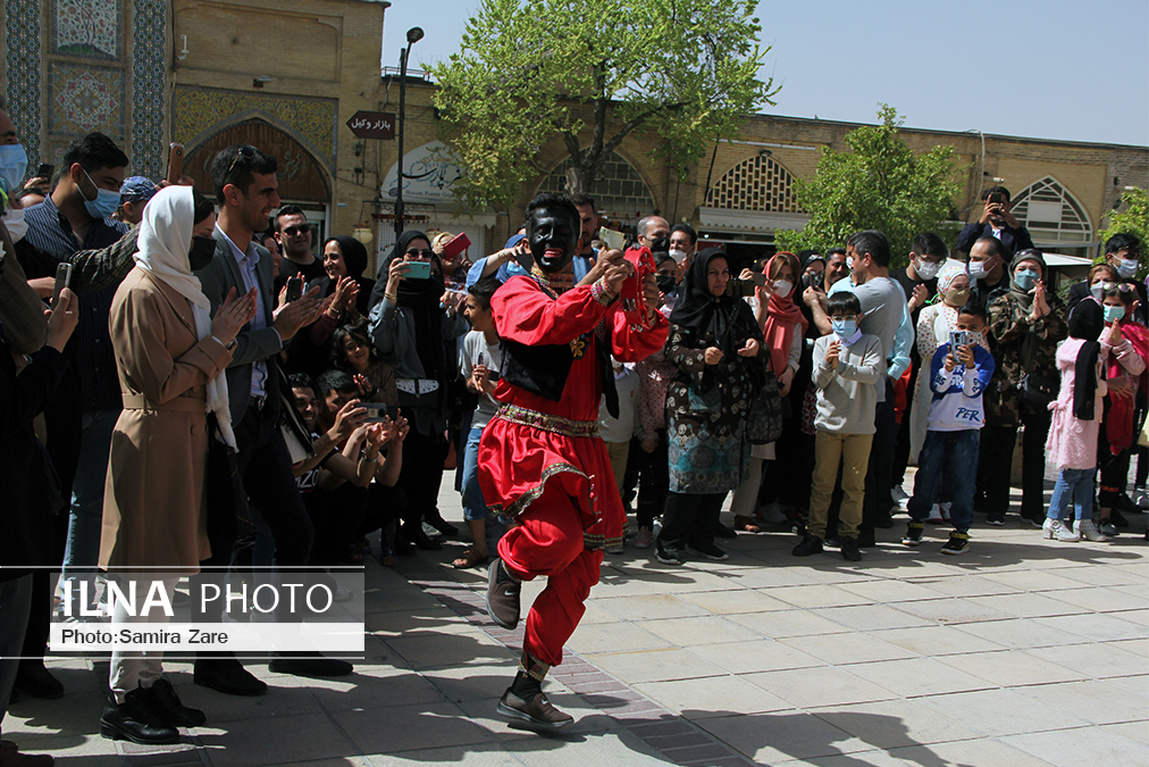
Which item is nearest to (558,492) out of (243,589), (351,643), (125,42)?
(351,643)

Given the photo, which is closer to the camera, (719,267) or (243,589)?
(243,589)

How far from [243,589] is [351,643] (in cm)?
55

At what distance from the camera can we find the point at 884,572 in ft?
20.6

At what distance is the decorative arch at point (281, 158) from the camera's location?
23375 mm

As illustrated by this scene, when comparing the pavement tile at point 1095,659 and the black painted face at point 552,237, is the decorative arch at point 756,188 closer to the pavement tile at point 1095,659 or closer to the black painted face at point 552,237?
the pavement tile at point 1095,659

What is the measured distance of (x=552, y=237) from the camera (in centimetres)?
393

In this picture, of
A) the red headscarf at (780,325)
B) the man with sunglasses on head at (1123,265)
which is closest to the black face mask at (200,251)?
the red headscarf at (780,325)

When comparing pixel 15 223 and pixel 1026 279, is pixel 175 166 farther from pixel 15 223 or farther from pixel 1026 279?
pixel 1026 279

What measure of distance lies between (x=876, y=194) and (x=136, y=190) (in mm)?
21615

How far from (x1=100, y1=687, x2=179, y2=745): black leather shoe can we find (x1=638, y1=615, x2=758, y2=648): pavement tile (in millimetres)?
2023

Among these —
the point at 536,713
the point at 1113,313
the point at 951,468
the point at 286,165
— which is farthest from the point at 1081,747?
the point at 286,165

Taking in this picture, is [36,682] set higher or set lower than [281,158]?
lower

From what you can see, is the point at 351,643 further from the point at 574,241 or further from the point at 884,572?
the point at 884,572

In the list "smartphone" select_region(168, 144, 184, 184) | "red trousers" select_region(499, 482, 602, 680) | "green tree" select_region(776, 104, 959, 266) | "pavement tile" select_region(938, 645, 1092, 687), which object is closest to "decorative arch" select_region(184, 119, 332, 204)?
"green tree" select_region(776, 104, 959, 266)
